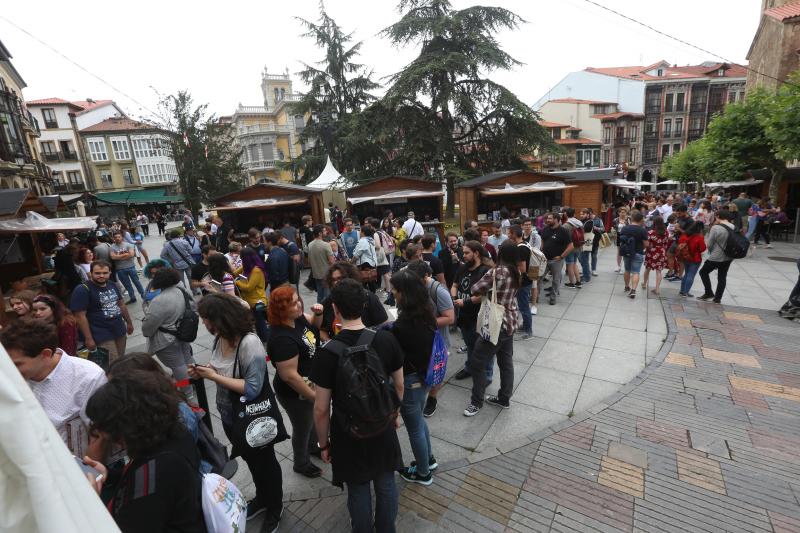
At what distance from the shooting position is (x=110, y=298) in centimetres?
440

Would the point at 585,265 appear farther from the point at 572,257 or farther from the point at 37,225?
the point at 37,225

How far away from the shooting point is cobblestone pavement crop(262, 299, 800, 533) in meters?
2.98

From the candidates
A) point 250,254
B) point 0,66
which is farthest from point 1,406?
point 0,66

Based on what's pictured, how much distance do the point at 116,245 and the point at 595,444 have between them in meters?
10.1

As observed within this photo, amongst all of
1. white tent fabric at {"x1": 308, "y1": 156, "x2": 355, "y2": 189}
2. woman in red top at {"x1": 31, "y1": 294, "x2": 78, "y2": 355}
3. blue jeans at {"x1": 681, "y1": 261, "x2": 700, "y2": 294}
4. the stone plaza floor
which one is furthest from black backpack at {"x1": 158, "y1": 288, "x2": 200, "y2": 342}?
white tent fabric at {"x1": 308, "y1": 156, "x2": 355, "y2": 189}

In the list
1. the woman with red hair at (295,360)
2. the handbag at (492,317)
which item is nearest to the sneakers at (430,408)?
the handbag at (492,317)

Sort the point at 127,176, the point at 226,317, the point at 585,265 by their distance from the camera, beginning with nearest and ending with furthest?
1. the point at 226,317
2. the point at 585,265
3. the point at 127,176

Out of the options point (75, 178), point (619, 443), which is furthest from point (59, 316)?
point (75, 178)

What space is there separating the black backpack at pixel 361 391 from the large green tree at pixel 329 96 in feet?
76.5

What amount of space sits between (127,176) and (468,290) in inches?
2277

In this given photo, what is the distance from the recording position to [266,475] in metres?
2.85

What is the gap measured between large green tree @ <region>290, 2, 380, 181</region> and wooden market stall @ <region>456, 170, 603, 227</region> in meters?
11.4

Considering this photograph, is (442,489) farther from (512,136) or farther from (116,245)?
(512,136)

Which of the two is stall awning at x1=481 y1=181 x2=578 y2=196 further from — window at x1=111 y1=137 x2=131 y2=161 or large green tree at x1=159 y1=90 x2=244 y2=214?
window at x1=111 y1=137 x2=131 y2=161
